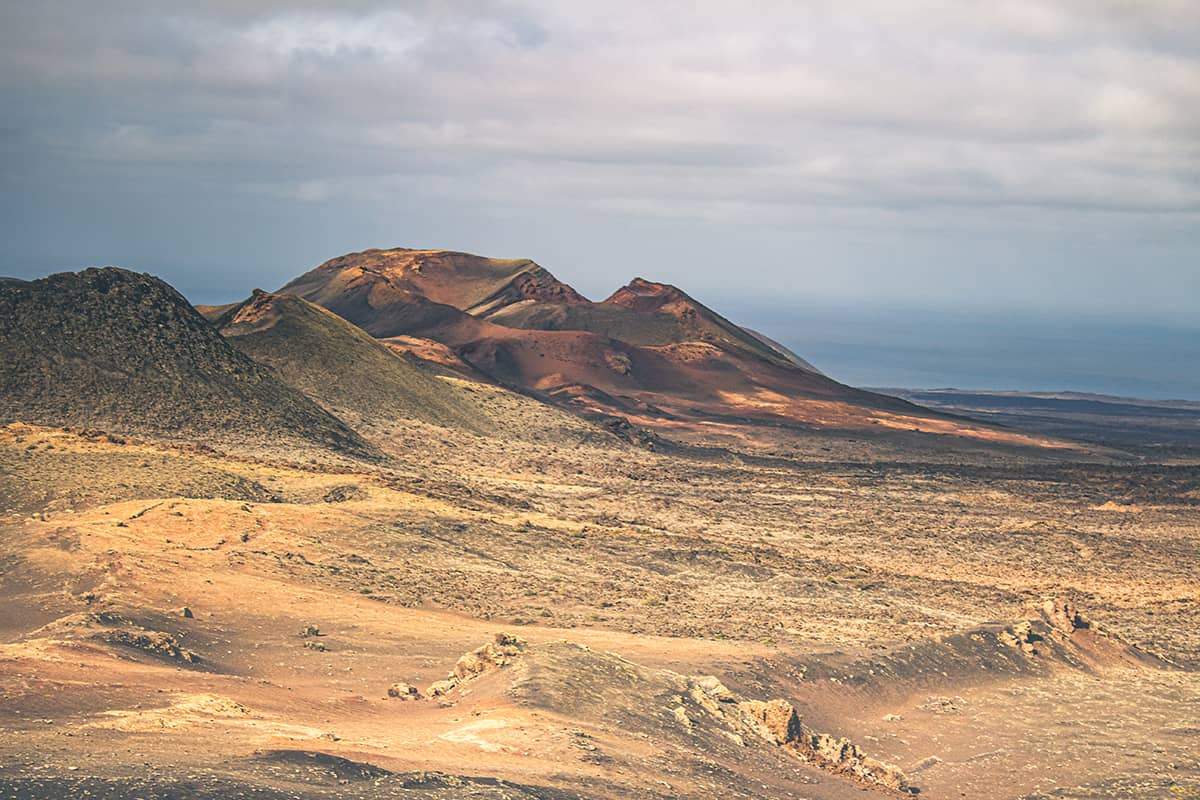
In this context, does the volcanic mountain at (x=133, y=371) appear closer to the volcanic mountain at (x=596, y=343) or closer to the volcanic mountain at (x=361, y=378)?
the volcanic mountain at (x=361, y=378)

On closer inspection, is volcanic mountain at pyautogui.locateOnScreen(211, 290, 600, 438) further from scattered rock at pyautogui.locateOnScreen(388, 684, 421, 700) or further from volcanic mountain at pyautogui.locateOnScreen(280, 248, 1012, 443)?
scattered rock at pyautogui.locateOnScreen(388, 684, 421, 700)

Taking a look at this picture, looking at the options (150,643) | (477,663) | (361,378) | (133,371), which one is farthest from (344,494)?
(361,378)

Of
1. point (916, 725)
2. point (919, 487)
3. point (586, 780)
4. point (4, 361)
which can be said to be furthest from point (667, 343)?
point (586, 780)

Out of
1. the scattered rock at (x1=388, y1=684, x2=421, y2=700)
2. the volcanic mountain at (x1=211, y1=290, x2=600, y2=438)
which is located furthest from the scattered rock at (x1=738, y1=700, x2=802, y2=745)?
the volcanic mountain at (x1=211, y1=290, x2=600, y2=438)

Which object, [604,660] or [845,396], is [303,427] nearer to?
[604,660]

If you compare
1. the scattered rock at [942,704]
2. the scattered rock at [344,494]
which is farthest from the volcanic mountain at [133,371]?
the scattered rock at [942,704]
